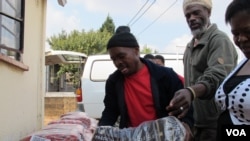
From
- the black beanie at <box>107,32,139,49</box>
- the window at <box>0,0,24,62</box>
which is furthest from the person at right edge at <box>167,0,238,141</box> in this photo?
the window at <box>0,0,24,62</box>

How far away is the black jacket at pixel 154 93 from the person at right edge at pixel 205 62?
0.39 ft

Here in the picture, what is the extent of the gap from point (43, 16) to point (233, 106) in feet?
16.5

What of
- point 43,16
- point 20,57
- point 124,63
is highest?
point 43,16

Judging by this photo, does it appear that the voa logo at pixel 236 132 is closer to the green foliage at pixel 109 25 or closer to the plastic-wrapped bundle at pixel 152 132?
the plastic-wrapped bundle at pixel 152 132

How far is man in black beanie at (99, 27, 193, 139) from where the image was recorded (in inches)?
102

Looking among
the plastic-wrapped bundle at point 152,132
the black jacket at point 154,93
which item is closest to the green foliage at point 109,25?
the black jacket at point 154,93

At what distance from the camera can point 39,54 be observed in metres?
6.50

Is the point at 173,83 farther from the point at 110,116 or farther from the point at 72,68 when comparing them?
the point at 72,68

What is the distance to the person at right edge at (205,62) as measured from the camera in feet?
8.70

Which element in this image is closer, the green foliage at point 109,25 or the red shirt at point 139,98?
the red shirt at point 139,98

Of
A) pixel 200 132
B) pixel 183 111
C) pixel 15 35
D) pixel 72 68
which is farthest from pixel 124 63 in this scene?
pixel 72 68

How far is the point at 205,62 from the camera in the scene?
2.94 metres

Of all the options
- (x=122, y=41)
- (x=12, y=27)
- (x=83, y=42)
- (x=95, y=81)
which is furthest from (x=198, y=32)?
(x=83, y=42)

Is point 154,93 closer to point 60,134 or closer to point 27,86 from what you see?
point 60,134
